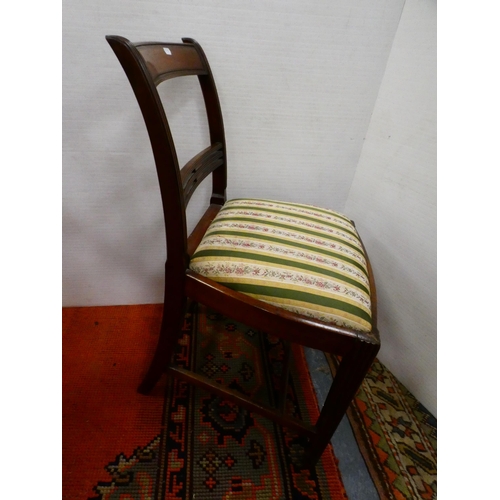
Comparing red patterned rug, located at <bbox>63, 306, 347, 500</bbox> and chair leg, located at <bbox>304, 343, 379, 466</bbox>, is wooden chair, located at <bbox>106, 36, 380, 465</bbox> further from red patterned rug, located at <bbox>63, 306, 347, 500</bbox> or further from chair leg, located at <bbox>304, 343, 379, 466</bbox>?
red patterned rug, located at <bbox>63, 306, 347, 500</bbox>

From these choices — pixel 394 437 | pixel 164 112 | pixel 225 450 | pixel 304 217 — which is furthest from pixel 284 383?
pixel 164 112

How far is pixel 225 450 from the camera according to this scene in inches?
32.8

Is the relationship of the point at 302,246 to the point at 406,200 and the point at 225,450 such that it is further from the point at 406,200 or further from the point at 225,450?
Result: the point at 225,450

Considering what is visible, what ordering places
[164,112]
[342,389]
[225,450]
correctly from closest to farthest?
[164,112] → [342,389] → [225,450]

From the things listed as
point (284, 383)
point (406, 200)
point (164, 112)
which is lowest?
point (284, 383)

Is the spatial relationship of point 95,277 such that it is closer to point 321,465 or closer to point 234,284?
point 234,284

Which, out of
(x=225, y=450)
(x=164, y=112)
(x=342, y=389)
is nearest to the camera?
(x=164, y=112)

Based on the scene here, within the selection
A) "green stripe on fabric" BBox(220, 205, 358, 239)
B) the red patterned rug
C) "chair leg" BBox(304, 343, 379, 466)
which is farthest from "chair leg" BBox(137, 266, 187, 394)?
"chair leg" BBox(304, 343, 379, 466)

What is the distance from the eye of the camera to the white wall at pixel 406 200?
0.82 m

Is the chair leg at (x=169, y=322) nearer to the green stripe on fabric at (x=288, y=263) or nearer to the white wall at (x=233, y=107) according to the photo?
the green stripe on fabric at (x=288, y=263)

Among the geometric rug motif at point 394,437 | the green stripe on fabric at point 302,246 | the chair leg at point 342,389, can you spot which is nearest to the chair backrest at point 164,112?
the green stripe on fabric at point 302,246

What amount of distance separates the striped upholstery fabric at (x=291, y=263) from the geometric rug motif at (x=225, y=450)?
464 mm

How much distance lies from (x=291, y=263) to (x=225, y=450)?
21.4 inches

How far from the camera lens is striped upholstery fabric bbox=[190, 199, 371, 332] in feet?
2.06
